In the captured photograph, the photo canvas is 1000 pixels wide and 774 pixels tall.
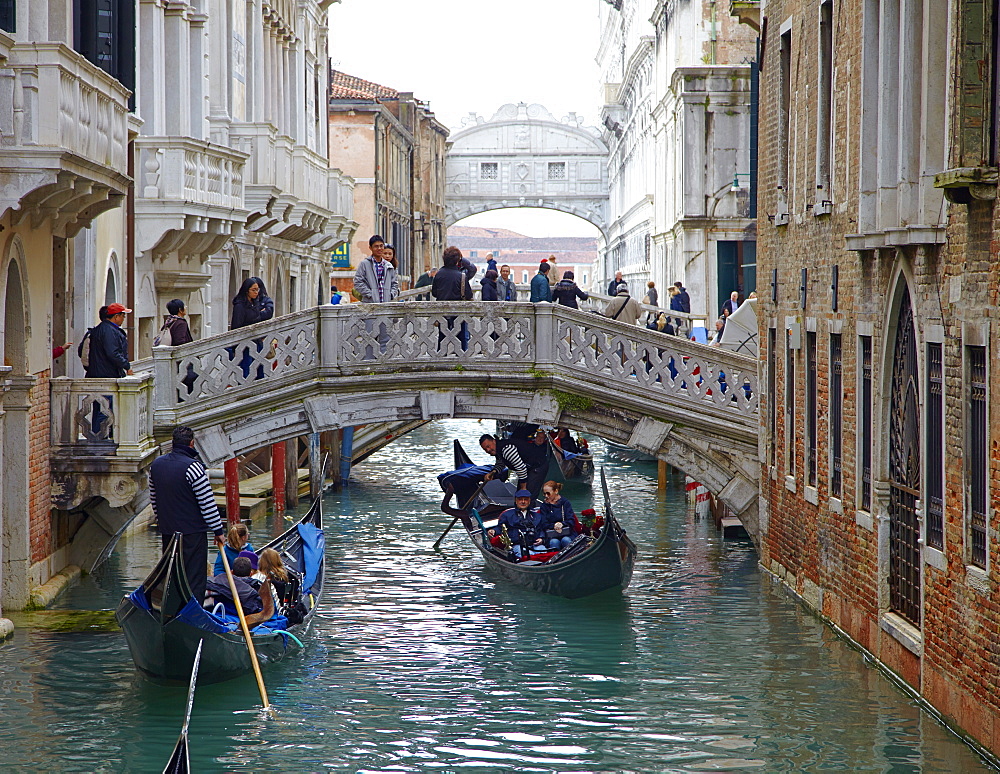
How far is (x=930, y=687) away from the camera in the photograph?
9062mm

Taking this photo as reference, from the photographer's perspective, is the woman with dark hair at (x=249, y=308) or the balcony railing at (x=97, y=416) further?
the woman with dark hair at (x=249, y=308)

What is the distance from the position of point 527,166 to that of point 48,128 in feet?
137

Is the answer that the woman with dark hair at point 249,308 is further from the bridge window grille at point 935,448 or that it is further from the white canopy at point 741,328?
the bridge window grille at point 935,448

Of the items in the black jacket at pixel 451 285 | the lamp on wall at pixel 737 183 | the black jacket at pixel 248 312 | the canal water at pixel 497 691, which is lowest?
the canal water at pixel 497 691

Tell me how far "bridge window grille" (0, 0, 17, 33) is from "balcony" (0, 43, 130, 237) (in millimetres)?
595

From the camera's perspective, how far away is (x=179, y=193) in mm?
14547

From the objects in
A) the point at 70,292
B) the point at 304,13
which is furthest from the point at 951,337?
the point at 304,13

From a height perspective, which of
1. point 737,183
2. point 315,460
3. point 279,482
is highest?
point 737,183

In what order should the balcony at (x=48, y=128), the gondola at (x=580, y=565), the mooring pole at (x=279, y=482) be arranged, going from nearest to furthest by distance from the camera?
the balcony at (x=48, y=128) → the gondola at (x=580, y=565) → the mooring pole at (x=279, y=482)

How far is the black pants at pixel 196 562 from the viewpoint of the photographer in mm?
10406

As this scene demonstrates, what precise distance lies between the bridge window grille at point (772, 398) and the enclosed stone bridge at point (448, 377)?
0.87 ft

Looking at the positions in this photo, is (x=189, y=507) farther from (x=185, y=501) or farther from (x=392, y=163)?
(x=392, y=163)

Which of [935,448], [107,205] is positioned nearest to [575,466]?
[107,205]

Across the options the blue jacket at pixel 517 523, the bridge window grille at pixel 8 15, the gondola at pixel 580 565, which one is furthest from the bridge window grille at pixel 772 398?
the bridge window grille at pixel 8 15
